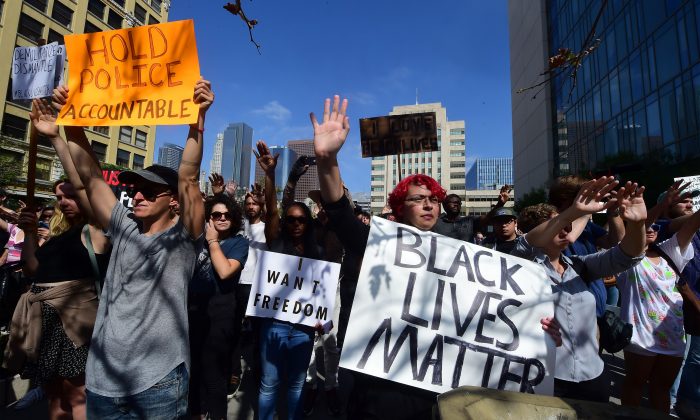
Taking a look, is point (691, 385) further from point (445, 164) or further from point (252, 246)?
point (445, 164)

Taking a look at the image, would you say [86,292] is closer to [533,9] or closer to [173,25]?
[173,25]

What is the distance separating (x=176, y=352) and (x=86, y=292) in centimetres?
117

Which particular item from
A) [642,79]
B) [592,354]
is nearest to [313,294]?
[592,354]

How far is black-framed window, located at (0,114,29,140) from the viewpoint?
92.7ft

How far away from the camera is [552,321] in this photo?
79.8 inches

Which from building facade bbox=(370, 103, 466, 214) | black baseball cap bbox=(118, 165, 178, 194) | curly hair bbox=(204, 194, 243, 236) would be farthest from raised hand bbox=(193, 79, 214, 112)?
building facade bbox=(370, 103, 466, 214)

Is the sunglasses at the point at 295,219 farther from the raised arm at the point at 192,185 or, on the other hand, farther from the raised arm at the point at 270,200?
the raised arm at the point at 192,185

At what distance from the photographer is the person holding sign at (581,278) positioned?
2082mm

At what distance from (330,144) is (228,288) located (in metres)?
1.81

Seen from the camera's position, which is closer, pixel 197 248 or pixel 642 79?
pixel 197 248

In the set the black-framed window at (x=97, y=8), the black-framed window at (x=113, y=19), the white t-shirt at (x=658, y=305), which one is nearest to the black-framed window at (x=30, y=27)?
the black-framed window at (x=97, y=8)

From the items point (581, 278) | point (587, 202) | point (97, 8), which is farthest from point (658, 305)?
point (97, 8)

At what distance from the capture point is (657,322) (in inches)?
123

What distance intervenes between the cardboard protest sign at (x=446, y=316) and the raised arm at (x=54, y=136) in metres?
1.95
